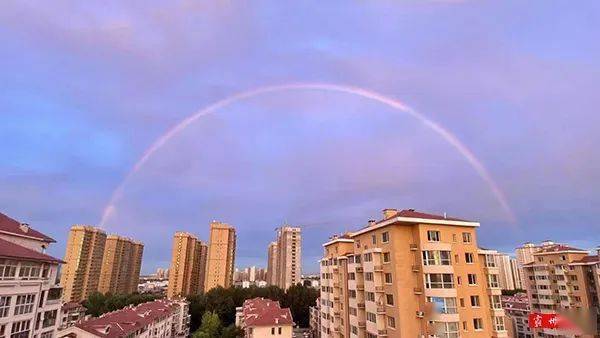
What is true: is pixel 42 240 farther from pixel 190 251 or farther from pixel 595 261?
pixel 190 251

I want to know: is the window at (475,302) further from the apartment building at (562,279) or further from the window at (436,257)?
the apartment building at (562,279)

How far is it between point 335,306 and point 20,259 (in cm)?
3298

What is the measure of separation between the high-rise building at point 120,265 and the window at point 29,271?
9988cm

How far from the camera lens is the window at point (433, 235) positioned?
91.8 ft

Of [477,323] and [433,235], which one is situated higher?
[433,235]

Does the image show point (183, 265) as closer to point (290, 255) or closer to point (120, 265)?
point (120, 265)

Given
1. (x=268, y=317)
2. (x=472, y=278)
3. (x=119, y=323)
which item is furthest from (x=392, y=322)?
(x=119, y=323)

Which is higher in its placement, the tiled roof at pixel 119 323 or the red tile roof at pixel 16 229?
the red tile roof at pixel 16 229

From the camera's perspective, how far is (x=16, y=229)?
3209 centimetres

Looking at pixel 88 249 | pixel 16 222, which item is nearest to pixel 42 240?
pixel 16 222

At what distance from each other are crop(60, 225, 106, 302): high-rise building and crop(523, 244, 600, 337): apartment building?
4583 inches

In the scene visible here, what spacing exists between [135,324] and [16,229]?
71.9 feet

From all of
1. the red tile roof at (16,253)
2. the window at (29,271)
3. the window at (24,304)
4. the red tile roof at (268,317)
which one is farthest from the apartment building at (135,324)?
the red tile roof at (268,317)

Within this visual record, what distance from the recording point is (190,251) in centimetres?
13338
